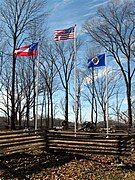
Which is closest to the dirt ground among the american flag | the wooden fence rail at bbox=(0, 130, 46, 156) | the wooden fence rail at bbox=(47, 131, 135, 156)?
the wooden fence rail at bbox=(47, 131, 135, 156)

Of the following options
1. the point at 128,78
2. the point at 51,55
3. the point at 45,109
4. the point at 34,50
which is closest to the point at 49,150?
the point at 34,50

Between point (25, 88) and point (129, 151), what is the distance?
37286 millimetres

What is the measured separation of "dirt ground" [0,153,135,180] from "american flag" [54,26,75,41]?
31.5 ft

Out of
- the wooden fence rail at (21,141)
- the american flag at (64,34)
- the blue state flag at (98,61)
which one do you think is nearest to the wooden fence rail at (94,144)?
the wooden fence rail at (21,141)

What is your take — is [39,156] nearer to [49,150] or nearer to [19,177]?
[49,150]

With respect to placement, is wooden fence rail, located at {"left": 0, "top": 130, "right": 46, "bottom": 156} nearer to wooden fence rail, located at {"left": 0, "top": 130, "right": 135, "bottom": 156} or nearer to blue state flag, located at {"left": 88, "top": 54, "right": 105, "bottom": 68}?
wooden fence rail, located at {"left": 0, "top": 130, "right": 135, "bottom": 156}

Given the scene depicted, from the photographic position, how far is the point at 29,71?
173 feet

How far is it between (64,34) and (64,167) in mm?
12087

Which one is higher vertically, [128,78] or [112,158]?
[128,78]

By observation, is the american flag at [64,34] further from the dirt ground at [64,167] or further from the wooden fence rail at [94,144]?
the dirt ground at [64,167]

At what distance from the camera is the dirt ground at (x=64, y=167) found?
41.6 feet

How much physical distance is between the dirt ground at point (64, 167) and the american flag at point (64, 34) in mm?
9608

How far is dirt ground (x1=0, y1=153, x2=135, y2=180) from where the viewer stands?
12.7 m

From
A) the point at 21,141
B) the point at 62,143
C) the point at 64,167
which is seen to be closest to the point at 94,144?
the point at 62,143
